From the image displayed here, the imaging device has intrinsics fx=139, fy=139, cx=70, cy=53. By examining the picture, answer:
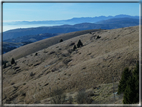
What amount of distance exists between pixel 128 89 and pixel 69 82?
11.0 meters

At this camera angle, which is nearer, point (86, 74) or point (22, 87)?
point (86, 74)

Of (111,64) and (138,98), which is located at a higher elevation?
(111,64)

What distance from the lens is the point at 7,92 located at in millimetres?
24141

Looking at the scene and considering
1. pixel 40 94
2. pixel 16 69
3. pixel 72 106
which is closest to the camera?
pixel 72 106

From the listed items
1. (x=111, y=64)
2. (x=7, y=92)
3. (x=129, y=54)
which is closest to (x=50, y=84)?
(x=7, y=92)

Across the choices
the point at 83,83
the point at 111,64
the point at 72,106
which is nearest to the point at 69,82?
the point at 83,83

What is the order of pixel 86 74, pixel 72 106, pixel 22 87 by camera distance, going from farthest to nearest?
pixel 22 87
pixel 86 74
pixel 72 106

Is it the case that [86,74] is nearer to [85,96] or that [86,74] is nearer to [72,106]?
[85,96]

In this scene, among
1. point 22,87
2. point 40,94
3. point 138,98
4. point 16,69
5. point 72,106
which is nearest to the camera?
point 138,98

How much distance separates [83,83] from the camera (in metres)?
19.5

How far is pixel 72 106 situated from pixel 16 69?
30.5m

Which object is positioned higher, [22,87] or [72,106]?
[72,106]

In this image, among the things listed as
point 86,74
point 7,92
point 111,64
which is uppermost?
point 111,64

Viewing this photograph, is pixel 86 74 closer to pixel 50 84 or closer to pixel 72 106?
pixel 50 84
